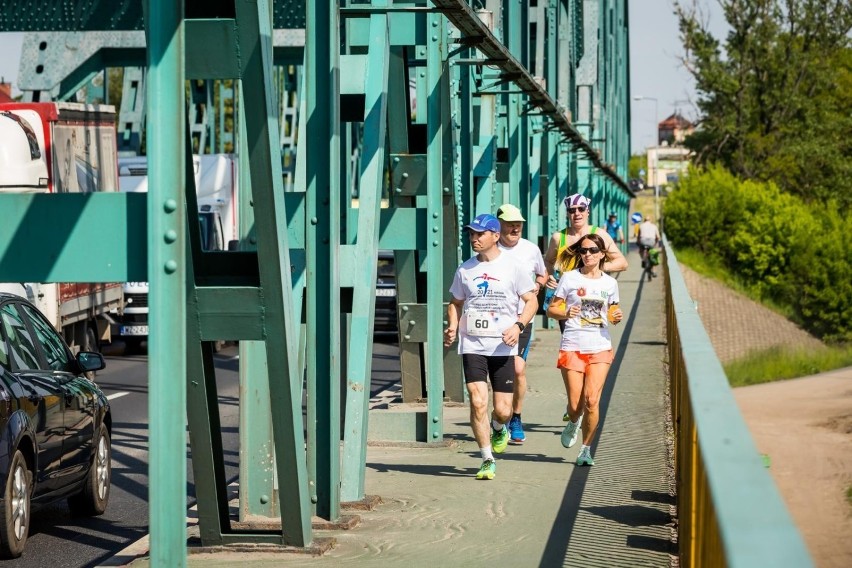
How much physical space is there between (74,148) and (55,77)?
21.6ft

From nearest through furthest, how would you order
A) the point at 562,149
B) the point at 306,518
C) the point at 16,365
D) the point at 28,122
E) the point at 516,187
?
the point at 306,518
the point at 16,365
the point at 28,122
the point at 516,187
the point at 562,149

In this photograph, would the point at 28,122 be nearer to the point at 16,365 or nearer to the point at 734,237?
the point at 16,365

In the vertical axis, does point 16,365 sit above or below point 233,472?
above

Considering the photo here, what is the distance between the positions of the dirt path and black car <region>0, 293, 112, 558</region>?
38.4 ft

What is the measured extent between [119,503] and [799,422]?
106 feet

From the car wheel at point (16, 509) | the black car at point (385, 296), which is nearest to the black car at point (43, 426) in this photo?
the car wheel at point (16, 509)

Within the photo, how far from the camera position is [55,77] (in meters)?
26.5

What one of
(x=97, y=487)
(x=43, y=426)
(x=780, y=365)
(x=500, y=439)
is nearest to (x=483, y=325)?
(x=500, y=439)

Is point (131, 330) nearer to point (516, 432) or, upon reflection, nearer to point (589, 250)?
point (516, 432)

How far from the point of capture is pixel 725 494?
9.25 feet

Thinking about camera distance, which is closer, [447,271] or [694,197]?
[447,271]

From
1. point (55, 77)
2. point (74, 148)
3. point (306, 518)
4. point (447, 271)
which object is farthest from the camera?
point (55, 77)

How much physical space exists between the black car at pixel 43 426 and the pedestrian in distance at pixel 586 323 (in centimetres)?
294

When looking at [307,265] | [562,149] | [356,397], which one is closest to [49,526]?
[356,397]
